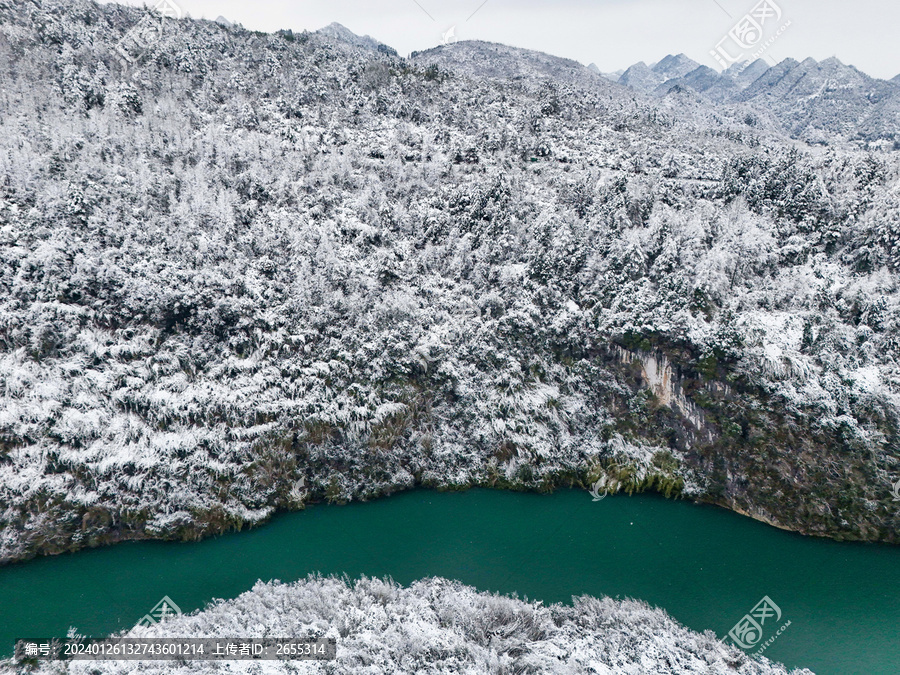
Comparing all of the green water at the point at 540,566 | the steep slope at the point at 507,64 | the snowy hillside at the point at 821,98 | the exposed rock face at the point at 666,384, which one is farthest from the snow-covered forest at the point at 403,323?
the snowy hillside at the point at 821,98

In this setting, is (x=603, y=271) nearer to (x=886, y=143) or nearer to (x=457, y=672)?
(x=457, y=672)

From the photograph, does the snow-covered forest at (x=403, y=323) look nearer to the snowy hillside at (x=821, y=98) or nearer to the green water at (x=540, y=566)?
the green water at (x=540, y=566)

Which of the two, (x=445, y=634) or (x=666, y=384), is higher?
(x=666, y=384)

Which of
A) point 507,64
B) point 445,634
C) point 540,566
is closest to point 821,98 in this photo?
point 507,64

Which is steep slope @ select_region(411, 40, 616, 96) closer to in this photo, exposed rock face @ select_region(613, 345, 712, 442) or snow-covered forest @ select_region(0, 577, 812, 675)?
exposed rock face @ select_region(613, 345, 712, 442)

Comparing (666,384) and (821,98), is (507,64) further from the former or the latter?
(666,384)
